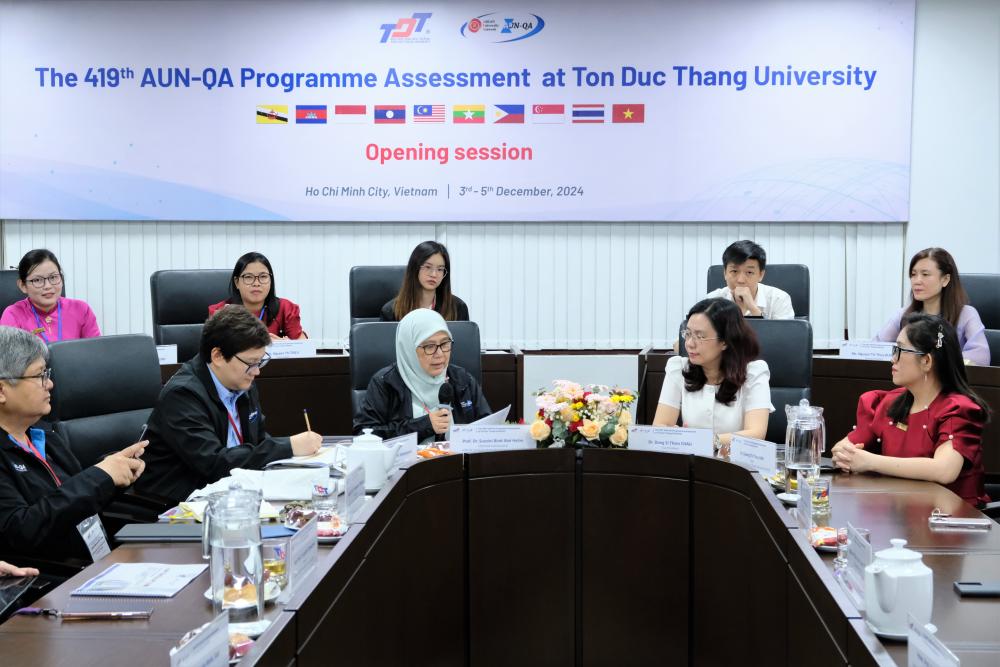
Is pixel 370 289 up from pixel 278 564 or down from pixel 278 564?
up

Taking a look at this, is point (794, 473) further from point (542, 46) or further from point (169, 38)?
point (169, 38)

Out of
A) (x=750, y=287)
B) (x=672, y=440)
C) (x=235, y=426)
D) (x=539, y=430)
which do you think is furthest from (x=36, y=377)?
(x=750, y=287)

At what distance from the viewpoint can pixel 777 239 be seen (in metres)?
5.64

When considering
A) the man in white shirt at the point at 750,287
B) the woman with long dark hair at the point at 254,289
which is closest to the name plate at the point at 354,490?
the woman with long dark hair at the point at 254,289

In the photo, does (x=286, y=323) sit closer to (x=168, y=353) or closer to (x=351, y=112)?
(x=168, y=353)

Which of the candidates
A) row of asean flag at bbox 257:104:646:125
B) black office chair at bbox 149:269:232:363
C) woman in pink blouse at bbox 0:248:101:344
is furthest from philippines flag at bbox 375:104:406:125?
woman in pink blouse at bbox 0:248:101:344

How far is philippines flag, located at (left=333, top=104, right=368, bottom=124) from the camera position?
5582 millimetres

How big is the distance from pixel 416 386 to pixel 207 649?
86.3 inches

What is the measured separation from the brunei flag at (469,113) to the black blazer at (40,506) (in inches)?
142

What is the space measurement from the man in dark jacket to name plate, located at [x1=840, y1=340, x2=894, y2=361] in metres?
2.53

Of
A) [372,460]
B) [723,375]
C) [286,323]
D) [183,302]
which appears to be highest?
[183,302]

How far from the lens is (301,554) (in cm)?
176

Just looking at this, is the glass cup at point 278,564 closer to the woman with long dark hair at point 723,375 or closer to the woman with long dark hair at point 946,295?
the woman with long dark hair at point 723,375

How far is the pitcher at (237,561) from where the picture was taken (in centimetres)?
161
